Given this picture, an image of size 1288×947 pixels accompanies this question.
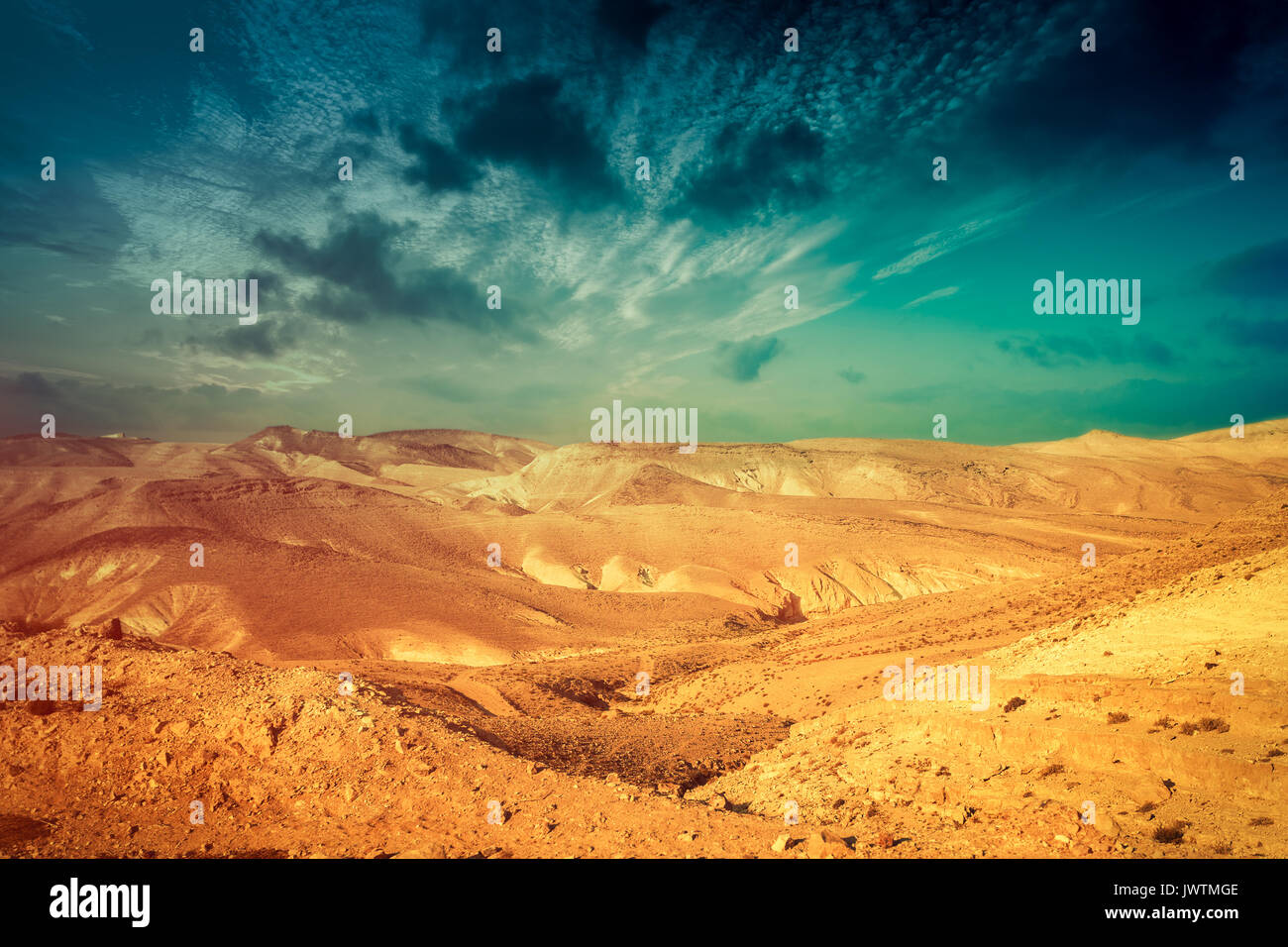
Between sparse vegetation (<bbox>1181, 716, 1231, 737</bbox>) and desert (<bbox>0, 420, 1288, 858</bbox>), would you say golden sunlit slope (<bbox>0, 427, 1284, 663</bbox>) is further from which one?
sparse vegetation (<bbox>1181, 716, 1231, 737</bbox>)

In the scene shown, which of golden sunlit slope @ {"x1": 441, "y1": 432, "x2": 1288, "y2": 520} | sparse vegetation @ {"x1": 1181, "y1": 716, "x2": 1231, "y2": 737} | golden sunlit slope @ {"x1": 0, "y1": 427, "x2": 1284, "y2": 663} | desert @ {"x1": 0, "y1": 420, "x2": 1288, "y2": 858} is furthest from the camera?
golden sunlit slope @ {"x1": 441, "y1": 432, "x2": 1288, "y2": 520}

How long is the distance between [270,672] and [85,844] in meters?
4.16

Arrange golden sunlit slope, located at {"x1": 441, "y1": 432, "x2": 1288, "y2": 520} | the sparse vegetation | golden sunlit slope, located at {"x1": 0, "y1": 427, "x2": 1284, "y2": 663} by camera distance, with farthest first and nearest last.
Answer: golden sunlit slope, located at {"x1": 441, "y1": 432, "x2": 1288, "y2": 520}
golden sunlit slope, located at {"x1": 0, "y1": 427, "x2": 1284, "y2": 663}
the sparse vegetation

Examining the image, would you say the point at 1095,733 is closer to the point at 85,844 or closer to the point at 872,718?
the point at 872,718

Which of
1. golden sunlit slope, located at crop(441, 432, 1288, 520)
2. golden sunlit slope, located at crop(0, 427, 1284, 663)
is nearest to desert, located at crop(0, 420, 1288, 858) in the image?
golden sunlit slope, located at crop(0, 427, 1284, 663)

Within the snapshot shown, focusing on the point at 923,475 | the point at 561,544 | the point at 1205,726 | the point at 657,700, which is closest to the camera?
the point at 1205,726

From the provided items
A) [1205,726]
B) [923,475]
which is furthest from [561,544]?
[923,475]

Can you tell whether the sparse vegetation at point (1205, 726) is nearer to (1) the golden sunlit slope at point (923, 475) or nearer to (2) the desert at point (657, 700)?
(2) the desert at point (657, 700)

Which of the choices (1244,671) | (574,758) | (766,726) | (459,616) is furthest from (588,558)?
(1244,671)

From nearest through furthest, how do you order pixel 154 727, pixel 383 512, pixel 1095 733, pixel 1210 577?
pixel 1095 733
pixel 154 727
pixel 1210 577
pixel 383 512

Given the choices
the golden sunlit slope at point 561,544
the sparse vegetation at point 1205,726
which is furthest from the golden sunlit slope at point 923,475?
the sparse vegetation at point 1205,726

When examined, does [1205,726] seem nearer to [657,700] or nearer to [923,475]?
[657,700]
